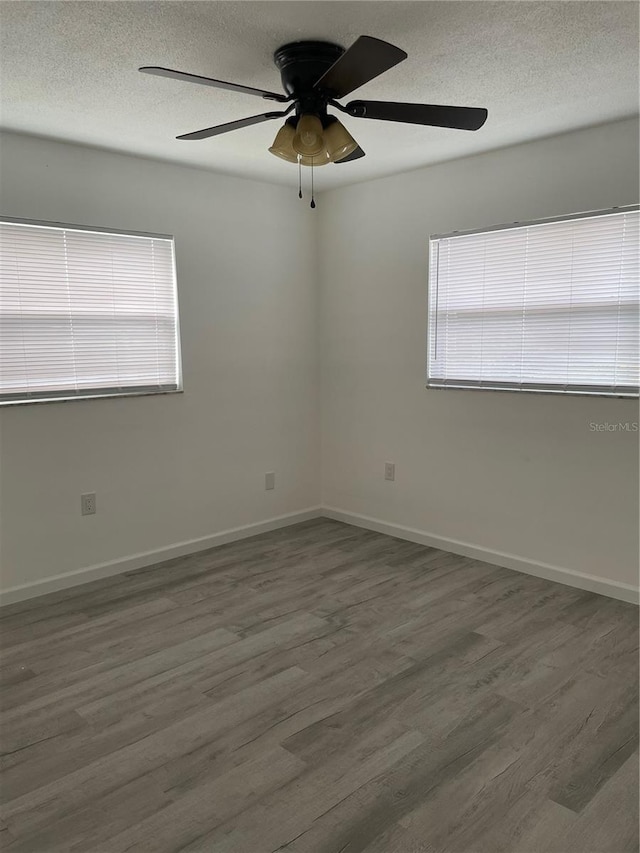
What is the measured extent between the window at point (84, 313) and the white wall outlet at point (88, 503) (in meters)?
0.58

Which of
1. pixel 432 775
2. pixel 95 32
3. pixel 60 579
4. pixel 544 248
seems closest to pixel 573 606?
pixel 432 775

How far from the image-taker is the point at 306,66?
2.27m

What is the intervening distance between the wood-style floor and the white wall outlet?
448 millimetres

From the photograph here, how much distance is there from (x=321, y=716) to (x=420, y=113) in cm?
220

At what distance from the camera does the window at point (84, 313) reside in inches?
130

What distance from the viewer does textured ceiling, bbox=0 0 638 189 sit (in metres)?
2.02

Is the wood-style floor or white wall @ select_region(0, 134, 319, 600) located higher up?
white wall @ select_region(0, 134, 319, 600)

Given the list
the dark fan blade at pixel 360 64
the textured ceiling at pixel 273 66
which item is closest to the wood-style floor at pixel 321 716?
the dark fan blade at pixel 360 64

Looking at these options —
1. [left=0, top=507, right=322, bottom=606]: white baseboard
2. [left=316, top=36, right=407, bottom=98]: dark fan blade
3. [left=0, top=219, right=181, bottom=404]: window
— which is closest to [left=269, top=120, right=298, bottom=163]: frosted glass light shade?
[left=316, top=36, right=407, bottom=98]: dark fan blade

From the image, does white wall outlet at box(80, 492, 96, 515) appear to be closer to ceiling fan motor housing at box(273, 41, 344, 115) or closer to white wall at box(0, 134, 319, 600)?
white wall at box(0, 134, 319, 600)

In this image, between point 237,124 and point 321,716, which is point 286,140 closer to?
point 237,124

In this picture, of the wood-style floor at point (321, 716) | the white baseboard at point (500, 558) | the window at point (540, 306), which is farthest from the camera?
the white baseboard at point (500, 558)

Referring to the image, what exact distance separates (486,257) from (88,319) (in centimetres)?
233

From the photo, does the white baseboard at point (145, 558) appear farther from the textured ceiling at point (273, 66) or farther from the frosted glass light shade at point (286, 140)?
the frosted glass light shade at point (286, 140)
